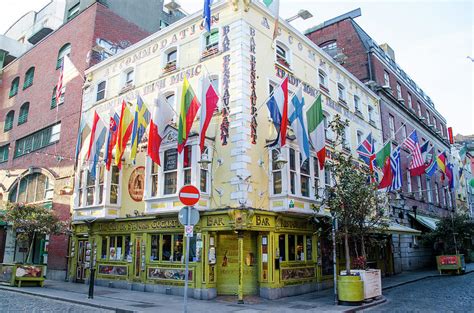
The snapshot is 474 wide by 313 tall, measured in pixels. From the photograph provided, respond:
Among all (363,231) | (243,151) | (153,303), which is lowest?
(153,303)

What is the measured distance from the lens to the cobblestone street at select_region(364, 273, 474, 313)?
1204cm

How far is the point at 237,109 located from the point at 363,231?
668cm

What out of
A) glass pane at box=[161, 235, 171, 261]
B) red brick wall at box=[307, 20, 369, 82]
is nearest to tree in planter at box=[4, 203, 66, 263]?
glass pane at box=[161, 235, 171, 261]

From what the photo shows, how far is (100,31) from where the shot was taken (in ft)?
81.1

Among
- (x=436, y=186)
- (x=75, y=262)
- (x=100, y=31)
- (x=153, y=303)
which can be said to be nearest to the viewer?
(x=153, y=303)

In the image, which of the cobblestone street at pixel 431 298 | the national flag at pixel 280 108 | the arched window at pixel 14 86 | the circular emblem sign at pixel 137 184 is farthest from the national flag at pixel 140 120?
the arched window at pixel 14 86

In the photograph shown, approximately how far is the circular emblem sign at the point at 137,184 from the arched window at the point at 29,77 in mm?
17092

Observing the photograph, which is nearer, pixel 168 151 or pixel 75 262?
pixel 168 151

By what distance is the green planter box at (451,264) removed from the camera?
76.9 ft

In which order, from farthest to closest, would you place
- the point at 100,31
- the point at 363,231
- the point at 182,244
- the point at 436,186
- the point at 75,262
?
1. the point at 436,186
2. the point at 100,31
3. the point at 75,262
4. the point at 182,244
5. the point at 363,231

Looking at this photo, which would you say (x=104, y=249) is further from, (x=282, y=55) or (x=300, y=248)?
(x=282, y=55)

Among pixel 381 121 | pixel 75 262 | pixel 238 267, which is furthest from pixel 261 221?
pixel 381 121

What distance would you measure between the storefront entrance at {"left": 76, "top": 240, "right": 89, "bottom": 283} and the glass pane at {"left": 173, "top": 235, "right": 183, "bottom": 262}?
6477 mm

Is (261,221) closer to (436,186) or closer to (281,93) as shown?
(281,93)
